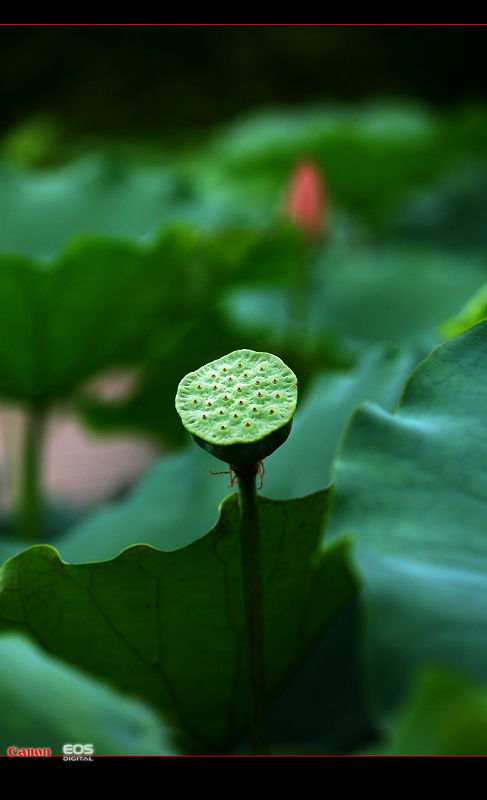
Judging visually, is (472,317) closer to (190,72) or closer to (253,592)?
(253,592)

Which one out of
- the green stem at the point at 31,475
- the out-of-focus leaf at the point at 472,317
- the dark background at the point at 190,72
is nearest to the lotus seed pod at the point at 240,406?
the out-of-focus leaf at the point at 472,317

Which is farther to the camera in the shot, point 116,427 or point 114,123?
point 114,123

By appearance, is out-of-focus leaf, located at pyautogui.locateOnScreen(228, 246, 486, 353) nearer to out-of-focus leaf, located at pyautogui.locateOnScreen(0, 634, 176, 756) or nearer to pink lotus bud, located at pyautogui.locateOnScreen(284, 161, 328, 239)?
pink lotus bud, located at pyautogui.locateOnScreen(284, 161, 328, 239)

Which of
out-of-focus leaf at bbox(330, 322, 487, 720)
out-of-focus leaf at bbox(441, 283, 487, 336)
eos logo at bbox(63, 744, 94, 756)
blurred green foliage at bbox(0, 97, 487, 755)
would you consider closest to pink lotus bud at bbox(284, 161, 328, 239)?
blurred green foliage at bbox(0, 97, 487, 755)

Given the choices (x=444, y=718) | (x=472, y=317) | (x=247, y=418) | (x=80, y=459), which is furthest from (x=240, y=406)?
(x=80, y=459)

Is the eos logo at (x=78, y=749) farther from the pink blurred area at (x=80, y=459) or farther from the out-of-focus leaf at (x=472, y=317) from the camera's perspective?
the pink blurred area at (x=80, y=459)
